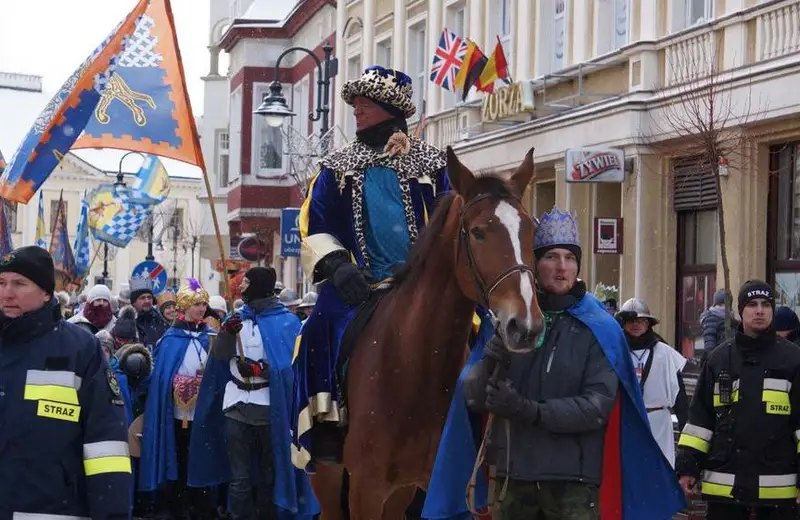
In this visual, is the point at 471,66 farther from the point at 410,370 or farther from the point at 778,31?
the point at 410,370

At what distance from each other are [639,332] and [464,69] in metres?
13.5

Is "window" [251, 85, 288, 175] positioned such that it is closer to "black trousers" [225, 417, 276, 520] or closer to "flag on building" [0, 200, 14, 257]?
"flag on building" [0, 200, 14, 257]

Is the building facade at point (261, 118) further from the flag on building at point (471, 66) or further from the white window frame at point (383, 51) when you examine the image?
the flag on building at point (471, 66)

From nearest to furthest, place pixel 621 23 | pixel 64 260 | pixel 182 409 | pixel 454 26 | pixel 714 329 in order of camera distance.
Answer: pixel 182 409, pixel 714 329, pixel 621 23, pixel 64 260, pixel 454 26

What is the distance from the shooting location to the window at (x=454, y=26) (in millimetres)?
29891

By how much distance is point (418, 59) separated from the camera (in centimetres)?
3266

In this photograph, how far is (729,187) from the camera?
19.6 m

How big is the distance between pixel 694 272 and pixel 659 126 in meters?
2.06

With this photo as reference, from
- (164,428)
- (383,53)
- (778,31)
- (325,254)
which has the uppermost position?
(383,53)

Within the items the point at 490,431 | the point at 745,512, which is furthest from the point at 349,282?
the point at 745,512

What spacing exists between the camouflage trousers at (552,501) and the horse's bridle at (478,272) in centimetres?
76

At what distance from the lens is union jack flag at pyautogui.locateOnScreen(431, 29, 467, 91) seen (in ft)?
83.5

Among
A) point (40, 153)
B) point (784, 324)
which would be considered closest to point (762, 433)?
point (784, 324)

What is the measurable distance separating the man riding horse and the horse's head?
1.19m
